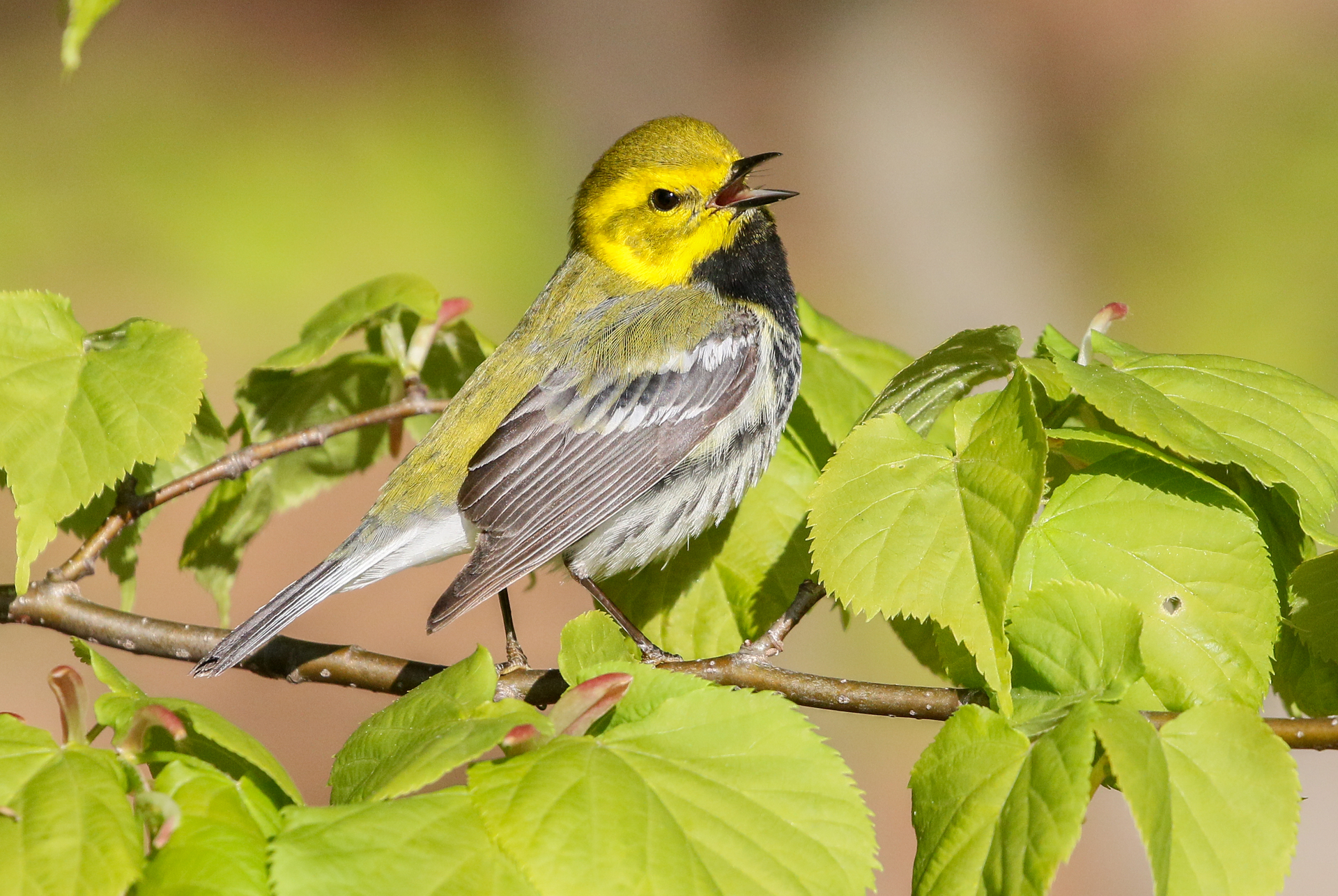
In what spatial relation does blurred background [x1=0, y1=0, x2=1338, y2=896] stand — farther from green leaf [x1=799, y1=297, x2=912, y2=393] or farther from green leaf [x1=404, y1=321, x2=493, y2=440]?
green leaf [x1=799, y1=297, x2=912, y2=393]

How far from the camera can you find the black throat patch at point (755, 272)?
3.36m

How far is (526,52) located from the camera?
40.2 feet

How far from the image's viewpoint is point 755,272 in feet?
11.2

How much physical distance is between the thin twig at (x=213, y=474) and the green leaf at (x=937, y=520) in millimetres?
1157

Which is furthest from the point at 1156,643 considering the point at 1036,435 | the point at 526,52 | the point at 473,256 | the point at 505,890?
the point at 526,52

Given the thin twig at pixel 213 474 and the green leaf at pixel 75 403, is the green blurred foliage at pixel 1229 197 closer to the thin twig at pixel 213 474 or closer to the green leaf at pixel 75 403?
the thin twig at pixel 213 474

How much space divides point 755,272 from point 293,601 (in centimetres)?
162

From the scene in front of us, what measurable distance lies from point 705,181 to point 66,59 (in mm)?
2260

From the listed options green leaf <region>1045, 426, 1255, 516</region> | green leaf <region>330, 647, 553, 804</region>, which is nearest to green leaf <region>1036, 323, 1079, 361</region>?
green leaf <region>1045, 426, 1255, 516</region>

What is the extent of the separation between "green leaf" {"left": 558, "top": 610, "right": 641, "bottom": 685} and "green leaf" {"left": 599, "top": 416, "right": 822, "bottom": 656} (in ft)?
2.02

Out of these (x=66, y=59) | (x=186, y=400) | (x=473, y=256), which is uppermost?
(x=66, y=59)

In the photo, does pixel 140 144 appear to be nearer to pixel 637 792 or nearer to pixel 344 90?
pixel 344 90

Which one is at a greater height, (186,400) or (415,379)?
(186,400)

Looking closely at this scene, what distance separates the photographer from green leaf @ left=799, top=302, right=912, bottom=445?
2.61 m
